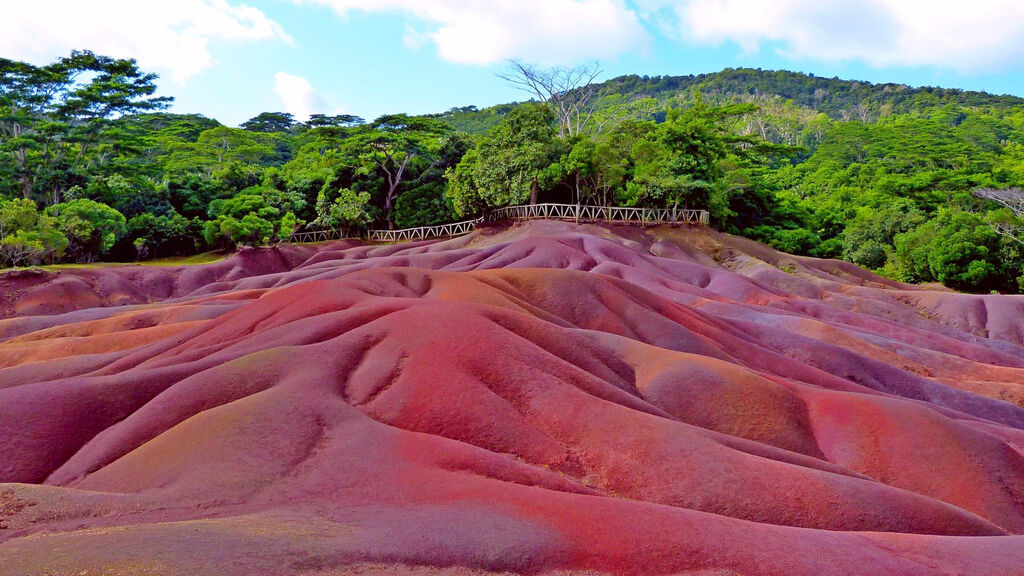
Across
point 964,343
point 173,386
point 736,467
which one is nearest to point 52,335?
point 173,386

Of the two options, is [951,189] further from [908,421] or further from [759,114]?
[759,114]

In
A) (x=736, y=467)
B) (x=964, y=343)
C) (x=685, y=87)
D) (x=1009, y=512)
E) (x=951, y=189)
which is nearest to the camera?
(x=736, y=467)

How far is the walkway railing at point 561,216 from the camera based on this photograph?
2240 inches

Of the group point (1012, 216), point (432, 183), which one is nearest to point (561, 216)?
point (432, 183)

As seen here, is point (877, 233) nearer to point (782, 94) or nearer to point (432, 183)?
point (432, 183)

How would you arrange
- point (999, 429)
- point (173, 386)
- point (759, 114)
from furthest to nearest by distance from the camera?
point (759, 114), point (999, 429), point (173, 386)

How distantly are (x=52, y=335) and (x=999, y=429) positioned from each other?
108ft

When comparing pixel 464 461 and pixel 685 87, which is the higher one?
pixel 685 87

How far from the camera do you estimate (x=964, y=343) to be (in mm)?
35125

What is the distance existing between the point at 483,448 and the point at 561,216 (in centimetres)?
4513

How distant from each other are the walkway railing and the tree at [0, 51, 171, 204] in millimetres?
26426

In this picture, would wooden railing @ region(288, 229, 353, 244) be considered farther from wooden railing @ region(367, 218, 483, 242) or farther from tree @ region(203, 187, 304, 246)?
wooden railing @ region(367, 218, 483, 242)

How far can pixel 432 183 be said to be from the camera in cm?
6806

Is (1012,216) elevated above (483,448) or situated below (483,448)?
above
